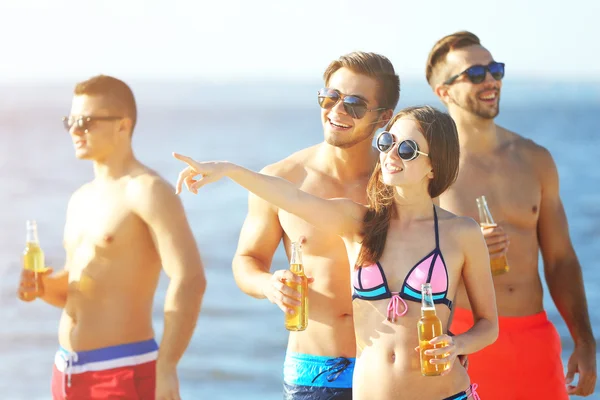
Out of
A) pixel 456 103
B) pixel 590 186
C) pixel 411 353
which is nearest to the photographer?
pixel 411 353

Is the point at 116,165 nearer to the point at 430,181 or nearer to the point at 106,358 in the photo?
the point at 106,358

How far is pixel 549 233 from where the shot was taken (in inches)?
230

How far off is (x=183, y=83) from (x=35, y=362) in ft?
169

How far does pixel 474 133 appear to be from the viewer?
5898 mm

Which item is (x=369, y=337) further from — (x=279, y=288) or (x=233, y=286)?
(x=233, y=286)

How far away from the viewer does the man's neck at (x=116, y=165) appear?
568 cm

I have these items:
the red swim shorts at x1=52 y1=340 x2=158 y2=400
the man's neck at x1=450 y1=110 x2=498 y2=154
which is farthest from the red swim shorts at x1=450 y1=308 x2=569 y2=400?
the red swim shorts at x1=52 y1=340 x2=158 y2=400

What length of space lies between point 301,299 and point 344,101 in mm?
896

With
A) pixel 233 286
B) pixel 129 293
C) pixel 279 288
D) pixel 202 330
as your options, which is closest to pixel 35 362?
pixel 202 330

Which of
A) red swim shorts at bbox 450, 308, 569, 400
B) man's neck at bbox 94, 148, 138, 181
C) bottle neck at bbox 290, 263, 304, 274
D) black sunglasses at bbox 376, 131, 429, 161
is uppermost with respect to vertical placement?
man's neck at bbox 94, 148, 138, 181

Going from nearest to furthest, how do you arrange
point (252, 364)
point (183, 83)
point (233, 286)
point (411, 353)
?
point (411, 353) → point (252, 364) → point (233, 286) → point (183, 83)

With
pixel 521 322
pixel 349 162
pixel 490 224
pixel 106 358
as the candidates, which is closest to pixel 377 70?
pixel 349 162

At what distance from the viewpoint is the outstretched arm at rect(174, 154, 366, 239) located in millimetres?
4312

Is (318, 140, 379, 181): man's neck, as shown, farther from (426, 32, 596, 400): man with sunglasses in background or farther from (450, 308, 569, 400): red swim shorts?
(450, 308, 569, 400): red swim shorts
